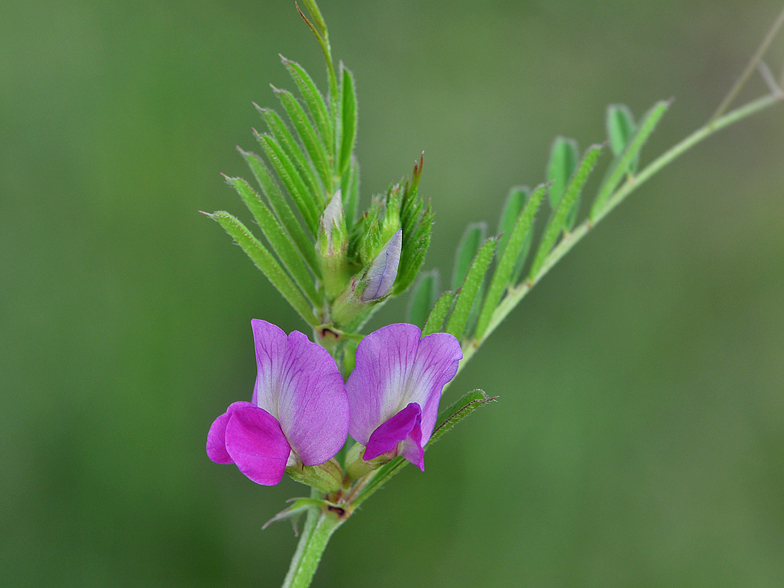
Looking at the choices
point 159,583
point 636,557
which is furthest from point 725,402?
point 159,583

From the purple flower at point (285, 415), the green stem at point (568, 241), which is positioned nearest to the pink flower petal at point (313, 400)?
the purple flower at point (285, 415)

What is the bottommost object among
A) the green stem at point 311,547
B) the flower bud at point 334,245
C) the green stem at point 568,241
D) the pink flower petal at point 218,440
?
the green stem at point 311,547

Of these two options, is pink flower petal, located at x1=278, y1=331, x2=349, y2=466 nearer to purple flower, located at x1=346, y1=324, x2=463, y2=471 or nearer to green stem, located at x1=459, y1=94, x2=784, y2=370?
purple flower, located at x1=346, y1=324, x2=463, y2=471

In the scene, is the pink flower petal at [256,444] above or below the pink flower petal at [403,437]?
below

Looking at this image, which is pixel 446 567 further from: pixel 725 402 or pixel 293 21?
pixel 293 21

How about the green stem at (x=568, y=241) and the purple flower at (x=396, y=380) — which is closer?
the purple flower at (x=396, y=380)

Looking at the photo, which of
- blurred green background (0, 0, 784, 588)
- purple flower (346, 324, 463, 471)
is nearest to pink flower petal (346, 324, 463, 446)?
purple flower (346, 324, 463, 471)

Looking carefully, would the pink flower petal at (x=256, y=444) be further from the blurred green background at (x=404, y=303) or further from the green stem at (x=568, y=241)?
the blurred green background at (x=404, y=303)
